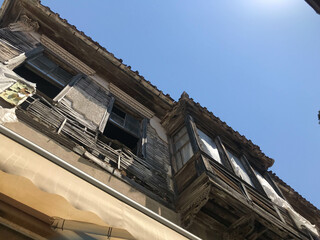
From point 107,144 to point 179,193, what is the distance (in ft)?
5.82

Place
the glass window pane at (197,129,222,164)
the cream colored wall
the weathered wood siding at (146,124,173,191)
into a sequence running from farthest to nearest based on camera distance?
the glass window pane at (197,129,222,164)
the weathered wood siding at (146,124,173,191)
the cream colored wall

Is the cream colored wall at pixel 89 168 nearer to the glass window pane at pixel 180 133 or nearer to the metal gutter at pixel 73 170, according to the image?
the metal gutter at pixel 73 170

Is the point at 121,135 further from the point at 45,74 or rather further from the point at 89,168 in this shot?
the point at 89,168

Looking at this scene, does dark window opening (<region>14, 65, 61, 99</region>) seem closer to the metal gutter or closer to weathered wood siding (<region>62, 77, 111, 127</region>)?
weathered wood siding (<region>62, 77, 111, 127</region>)

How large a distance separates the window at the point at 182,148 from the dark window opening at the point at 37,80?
3444 mm

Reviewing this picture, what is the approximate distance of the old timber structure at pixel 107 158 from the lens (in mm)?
2672

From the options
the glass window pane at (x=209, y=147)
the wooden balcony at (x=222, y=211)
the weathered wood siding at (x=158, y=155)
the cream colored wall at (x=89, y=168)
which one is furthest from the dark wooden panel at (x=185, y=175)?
the glass window pane at (x=209, y=147)

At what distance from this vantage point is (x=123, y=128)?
291 inches

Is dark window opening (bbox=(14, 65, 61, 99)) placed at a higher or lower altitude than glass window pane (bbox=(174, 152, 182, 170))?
higher

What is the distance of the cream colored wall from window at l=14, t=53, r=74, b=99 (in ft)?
9.33

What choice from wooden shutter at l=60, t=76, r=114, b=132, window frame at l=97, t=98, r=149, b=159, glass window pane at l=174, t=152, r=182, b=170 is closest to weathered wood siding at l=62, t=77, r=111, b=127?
wooden shutter at l=60, t=76, r=114, b=132

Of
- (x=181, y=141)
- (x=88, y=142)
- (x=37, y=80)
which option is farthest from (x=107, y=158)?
(x=37, y=80)

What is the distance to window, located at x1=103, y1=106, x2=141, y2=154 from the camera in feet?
24.3

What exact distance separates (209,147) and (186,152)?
2.67 feet
